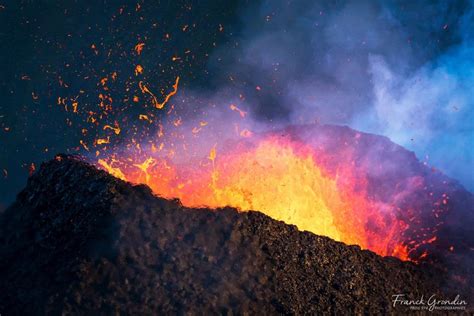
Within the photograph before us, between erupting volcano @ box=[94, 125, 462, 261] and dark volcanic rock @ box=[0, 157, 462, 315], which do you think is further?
erupting volcano @ box=[94, 125, 462, 261]

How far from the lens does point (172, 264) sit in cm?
454

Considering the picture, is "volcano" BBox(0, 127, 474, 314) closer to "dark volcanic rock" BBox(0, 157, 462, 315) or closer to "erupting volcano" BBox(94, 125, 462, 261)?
"dark volcanic rock" BBox(0, 157, 462, 315)

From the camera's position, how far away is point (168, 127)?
20750 millimetres

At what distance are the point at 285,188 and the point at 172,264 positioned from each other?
3863 mm

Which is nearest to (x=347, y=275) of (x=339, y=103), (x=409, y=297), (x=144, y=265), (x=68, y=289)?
(x=409, y=297)

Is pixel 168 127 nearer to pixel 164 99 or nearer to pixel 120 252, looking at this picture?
pixel 164 99

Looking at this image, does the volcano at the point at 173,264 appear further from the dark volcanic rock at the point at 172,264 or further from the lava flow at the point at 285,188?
the lava flow at the point at 285,188

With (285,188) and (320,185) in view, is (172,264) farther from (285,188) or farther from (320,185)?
(320,185)

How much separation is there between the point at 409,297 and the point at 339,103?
15.0 metres

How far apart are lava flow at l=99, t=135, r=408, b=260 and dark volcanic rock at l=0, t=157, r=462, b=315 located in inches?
63.1

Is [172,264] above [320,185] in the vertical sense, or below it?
below

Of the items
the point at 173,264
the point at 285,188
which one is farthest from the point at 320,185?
the point at 173,264

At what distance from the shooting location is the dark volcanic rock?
14.4ft

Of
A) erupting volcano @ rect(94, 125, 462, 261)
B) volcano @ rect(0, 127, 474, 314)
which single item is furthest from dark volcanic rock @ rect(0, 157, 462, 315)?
erupting volcano @ rect(94, 125, 462, 261)
